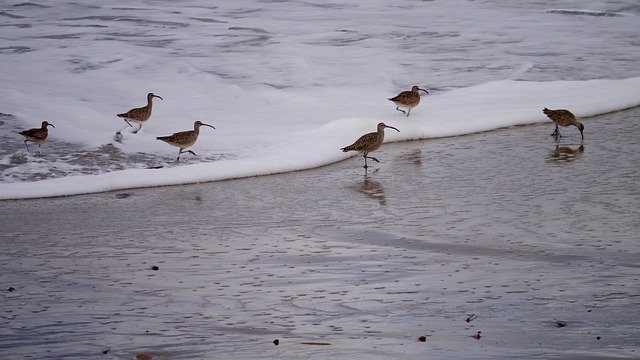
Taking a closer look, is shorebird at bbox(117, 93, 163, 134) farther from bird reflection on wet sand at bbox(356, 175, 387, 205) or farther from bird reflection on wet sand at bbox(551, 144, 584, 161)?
bird reflection on wet sand at bbox(551, 144, 584, 161)

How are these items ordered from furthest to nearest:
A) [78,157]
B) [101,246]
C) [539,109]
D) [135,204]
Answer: [539,109]
[78,157]
[135,204]
[101,246]

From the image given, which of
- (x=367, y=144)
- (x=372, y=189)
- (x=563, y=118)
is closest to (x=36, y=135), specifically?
(x=367, y=144)

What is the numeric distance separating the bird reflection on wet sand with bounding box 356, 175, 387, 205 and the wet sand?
4cm

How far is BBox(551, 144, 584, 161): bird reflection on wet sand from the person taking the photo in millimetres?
10277

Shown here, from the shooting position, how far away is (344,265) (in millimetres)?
6820

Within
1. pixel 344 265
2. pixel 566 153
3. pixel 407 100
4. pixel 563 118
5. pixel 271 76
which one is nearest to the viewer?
pixel 344 265

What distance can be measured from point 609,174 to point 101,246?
4.66 metres

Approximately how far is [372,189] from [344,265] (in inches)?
104

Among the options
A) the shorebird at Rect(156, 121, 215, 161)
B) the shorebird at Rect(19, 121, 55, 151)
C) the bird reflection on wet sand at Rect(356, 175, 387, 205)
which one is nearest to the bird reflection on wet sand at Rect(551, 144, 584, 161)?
the bird reflection on wet sand at Rect(356, 175, 387, 205)

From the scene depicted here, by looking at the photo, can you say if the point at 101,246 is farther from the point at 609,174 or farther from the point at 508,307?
the point at 609,174

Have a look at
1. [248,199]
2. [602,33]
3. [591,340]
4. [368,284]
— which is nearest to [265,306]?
[368,284]

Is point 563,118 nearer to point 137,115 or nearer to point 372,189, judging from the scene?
point 372,189

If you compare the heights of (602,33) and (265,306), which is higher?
(602,33)

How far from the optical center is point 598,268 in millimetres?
6492
